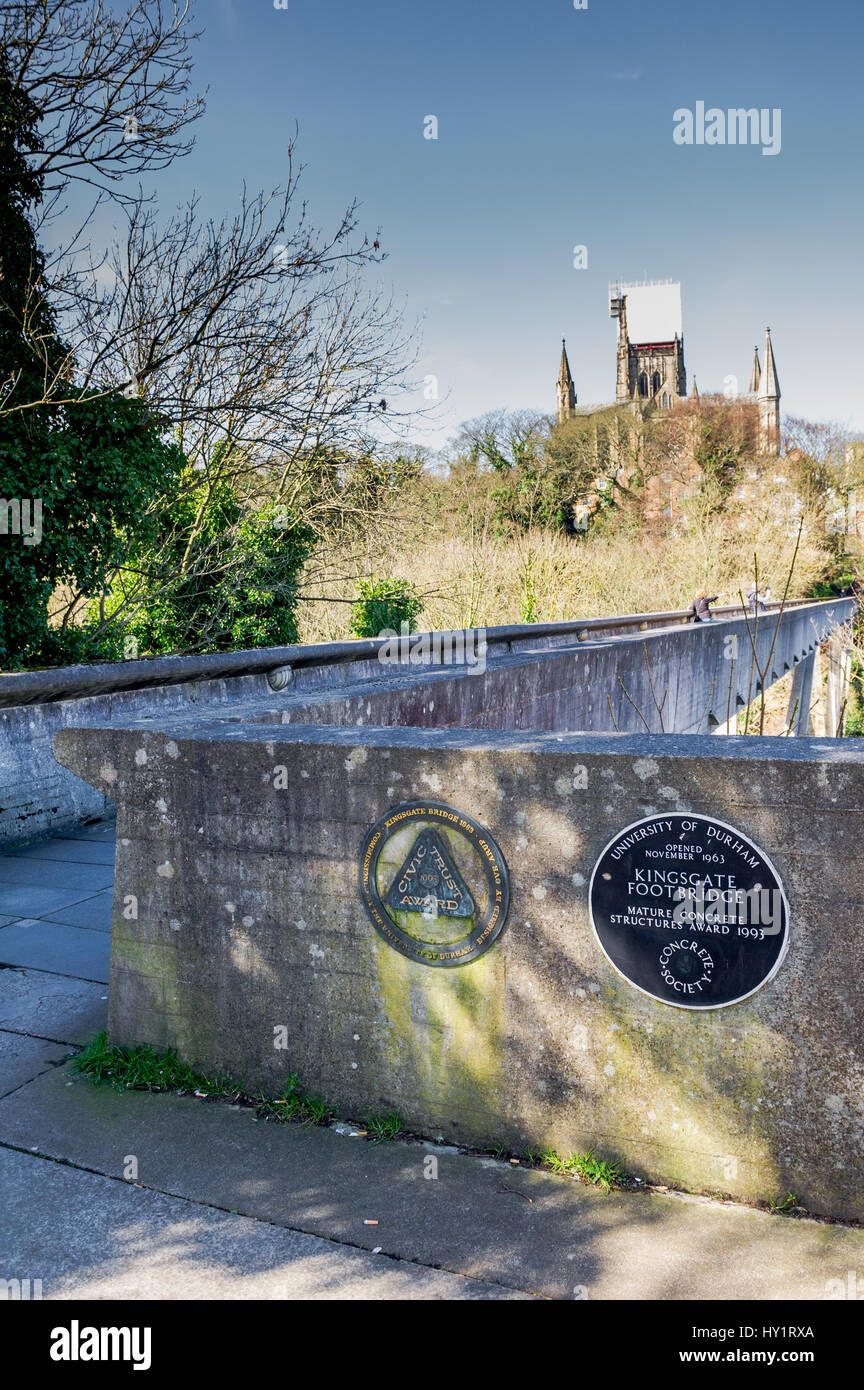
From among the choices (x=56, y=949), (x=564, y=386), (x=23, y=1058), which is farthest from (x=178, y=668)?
(x=564, y=386)

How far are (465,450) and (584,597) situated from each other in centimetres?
2171

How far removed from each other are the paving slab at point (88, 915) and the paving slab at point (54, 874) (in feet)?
0.59

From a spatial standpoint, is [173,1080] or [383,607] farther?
[383,607]

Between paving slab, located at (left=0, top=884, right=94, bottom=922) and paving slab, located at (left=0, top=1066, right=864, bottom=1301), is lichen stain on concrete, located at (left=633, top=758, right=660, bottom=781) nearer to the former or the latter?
paving slab, located at (left=0, top=1066, right=864, bottom=1301)

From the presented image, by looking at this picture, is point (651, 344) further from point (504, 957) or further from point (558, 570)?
point (504, 957)

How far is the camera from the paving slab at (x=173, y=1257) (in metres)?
2.43

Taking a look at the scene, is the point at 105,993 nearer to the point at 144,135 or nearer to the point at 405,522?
the point at 144,135

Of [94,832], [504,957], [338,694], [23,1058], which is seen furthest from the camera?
[94,832]

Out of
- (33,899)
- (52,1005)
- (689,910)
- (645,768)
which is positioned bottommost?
(52,1005)

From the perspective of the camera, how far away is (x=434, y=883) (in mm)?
3125

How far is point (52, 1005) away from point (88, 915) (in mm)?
1279

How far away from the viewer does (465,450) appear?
47.0 meters
